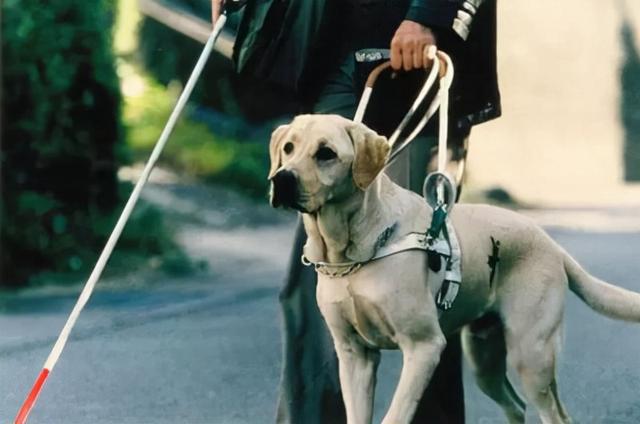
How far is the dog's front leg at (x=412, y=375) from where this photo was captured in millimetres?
3883

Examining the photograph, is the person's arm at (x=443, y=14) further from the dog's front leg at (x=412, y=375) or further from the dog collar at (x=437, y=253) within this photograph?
the dog's front leg at (x=412, y=375)

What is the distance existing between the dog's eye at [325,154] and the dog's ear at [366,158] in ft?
0.20

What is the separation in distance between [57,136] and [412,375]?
2.02 metres

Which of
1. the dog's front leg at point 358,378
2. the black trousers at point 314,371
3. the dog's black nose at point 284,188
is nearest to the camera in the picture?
the dog's black nose at point 284,188

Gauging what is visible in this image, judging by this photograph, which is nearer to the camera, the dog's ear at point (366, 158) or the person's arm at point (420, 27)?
the dog's ear at point (366, 158)

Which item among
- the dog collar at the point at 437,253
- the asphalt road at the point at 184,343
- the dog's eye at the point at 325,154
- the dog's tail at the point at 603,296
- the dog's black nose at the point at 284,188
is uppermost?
the dog's eye at the point at 325,154

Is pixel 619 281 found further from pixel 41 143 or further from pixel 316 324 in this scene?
pixel 41 143

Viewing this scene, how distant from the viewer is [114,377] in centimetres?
514

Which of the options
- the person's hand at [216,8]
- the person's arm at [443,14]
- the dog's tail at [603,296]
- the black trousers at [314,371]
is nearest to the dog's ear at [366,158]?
the person's arm at [443,14]

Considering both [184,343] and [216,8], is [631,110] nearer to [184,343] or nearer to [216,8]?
[216,8]

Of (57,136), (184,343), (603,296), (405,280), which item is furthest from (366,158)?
(57,136)

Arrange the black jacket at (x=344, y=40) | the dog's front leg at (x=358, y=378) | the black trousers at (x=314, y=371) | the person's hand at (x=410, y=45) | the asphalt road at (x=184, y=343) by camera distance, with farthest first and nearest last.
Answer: the asphalt road at (x=184, y=343), the black trousers at (x=314, y=371), the black jacket at (x=344, y=40), the person's hand at (x=410, y=45), the dog's front leg at (x=358, y=378)

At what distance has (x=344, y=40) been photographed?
14.3ft

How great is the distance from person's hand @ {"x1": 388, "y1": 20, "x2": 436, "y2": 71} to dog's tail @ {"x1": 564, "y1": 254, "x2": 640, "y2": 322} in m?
0.76
